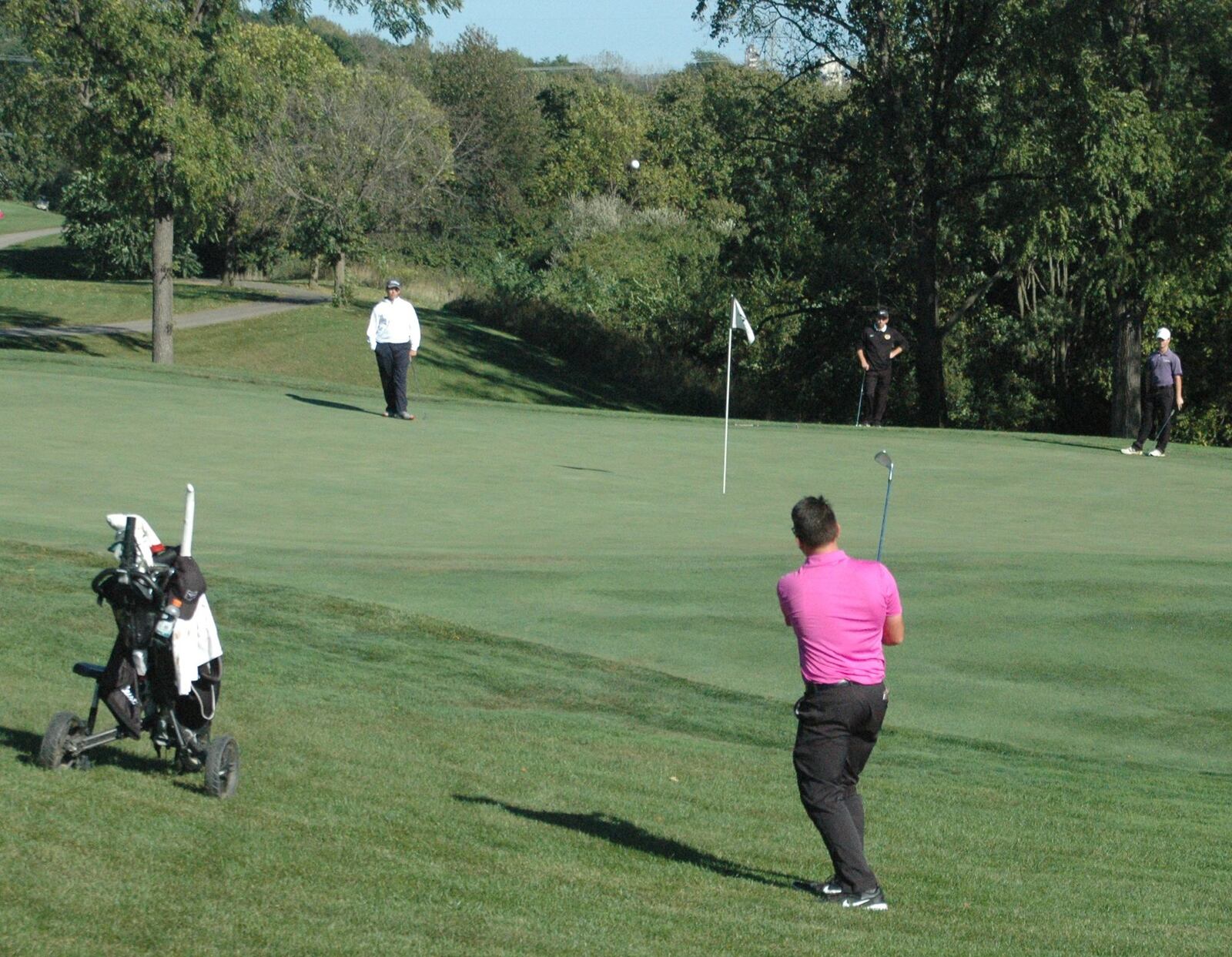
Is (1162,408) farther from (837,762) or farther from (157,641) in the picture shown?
(157,641)

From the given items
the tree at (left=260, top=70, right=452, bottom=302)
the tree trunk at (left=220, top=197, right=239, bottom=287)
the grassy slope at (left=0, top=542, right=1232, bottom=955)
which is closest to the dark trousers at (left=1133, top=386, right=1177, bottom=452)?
the grassy slope at (left=0, top=542, right=1232, bottom=955)

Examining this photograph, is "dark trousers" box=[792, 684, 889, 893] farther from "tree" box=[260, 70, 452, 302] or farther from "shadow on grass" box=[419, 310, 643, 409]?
"tree" box=[260, 70, 452, 302]

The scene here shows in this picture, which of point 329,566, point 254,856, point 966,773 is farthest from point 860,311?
point 254,856

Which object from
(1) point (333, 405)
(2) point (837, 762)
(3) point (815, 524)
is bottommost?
(2) point (837, 762)

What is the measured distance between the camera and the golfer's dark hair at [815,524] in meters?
6.29

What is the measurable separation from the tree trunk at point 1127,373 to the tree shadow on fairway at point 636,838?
34095mm

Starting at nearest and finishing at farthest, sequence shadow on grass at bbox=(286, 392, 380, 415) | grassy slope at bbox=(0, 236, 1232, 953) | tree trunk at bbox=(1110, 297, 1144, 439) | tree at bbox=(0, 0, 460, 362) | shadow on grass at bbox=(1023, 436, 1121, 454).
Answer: grassy slope at bbox=(0, 236, 1232, 953)
shadow on grass at bbox=(286, 392, 380, 415)
shadow on grass at bbox=(1023, 436, 1121, 454)
tree at bbox=(0, 0, 460, 362)
tree trunk at bbox=(1110, 297, 1144, 439)

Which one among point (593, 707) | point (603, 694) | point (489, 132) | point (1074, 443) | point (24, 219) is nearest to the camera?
point (593, 707)

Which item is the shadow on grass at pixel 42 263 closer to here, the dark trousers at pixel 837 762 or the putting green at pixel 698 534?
the putting green at pixel 698 534

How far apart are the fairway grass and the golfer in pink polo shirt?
0.34 m

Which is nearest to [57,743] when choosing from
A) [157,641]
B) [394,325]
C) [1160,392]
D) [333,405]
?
[157,641]

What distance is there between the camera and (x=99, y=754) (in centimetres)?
750

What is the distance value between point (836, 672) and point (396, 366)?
1762cm

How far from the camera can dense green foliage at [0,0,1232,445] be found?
117 feet
